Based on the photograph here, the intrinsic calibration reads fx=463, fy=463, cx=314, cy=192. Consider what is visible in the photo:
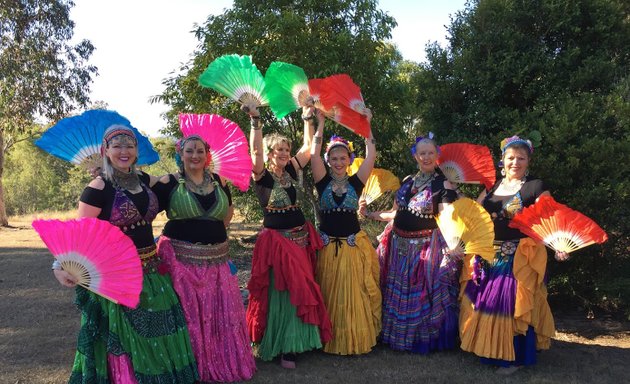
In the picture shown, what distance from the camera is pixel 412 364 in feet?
12.7

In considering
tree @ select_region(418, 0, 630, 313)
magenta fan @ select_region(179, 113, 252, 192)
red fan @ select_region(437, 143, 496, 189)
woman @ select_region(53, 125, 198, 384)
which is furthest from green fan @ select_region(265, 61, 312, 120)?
tree @ select_region(418, 0, 630, 313)

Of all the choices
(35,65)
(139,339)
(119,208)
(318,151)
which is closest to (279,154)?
(318,151)

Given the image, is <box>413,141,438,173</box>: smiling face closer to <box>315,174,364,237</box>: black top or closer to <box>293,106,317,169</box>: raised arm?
<box>315,174,364,237</box>: black top

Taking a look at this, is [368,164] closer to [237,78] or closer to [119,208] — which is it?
[237,78]

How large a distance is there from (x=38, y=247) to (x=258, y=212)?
6.31m

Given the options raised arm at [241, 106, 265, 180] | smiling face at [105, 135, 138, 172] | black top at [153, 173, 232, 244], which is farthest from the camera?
raised arm at [241, 106, 265, 180]

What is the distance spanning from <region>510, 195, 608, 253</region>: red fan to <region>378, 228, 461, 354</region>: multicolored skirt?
0.75 metres

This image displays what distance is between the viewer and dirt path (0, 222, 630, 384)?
11.9 ft

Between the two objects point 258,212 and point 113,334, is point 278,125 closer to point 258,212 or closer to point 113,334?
point 258,212

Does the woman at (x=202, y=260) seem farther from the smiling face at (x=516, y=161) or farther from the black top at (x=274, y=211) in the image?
the smiling face at (x=516, y=161)

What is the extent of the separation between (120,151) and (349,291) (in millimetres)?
2136

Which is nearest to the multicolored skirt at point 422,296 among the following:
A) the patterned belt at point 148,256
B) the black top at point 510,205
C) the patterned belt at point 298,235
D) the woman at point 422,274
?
the woman at point 422,274

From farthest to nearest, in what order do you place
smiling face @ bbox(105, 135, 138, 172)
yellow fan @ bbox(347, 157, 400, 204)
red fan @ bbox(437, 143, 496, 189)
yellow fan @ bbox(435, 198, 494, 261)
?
1. yellow fan @ bbox(347, 157, 400, 204)
2. red fan @ bbox(437, 143, 496, 189)
3. yellow fan @ bbox(435, 198, 494, 261)
4. smiling face @ bbox(105, 135, 138, 172)

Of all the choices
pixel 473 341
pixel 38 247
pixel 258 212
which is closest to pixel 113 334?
pixel 473 341
